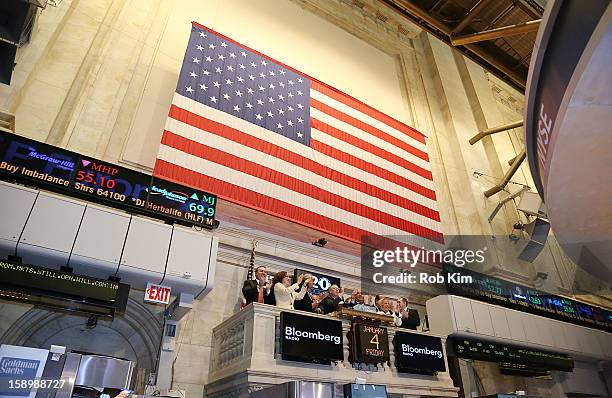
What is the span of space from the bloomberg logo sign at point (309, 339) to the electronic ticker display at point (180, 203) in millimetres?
2116

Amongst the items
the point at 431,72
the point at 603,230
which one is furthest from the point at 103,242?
the point at 431,72

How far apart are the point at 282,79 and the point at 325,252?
4.77 meters

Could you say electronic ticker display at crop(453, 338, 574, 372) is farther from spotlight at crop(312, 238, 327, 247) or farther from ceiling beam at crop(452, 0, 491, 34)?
ceiling beam at crop(452, 0, 491, 34)

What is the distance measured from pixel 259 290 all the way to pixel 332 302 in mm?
1379

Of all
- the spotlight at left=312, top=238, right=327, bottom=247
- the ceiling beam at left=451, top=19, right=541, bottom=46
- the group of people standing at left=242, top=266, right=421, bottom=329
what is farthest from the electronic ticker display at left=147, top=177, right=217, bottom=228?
the ceiling beam at left=451, top=19, right=541, bottom=46

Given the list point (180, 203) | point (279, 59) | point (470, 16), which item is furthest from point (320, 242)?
point (470, 16)

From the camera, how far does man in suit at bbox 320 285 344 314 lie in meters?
7.64

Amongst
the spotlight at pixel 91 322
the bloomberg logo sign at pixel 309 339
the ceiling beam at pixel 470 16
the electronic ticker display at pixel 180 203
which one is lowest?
the bloomberg logo sign at pixel 309 339

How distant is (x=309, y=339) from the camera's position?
21.2 ft

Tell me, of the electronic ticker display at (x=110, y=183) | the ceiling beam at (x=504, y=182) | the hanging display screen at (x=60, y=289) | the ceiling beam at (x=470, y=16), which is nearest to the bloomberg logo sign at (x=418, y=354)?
the hanging display screen at (x=60, y=289)

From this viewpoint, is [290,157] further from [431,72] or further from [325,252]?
[431,72]

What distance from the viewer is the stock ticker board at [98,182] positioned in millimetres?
6031

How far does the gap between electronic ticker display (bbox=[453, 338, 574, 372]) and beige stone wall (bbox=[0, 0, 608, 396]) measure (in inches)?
104

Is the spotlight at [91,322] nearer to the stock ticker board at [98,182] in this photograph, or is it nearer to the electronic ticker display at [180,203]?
the stock ticker board at [98,182]
